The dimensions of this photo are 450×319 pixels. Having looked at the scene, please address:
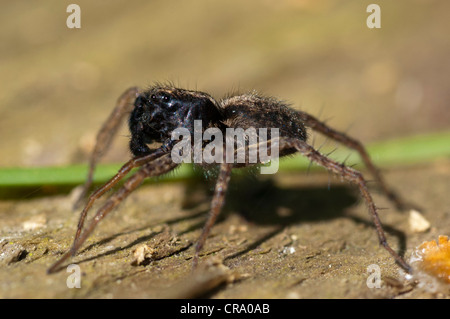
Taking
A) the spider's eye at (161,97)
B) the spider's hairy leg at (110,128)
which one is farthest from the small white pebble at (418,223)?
the spider's hairy leg at (110,128)

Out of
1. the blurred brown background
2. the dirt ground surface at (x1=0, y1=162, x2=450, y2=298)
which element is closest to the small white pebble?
the dirt ground surface at (x1=0, y1=162, x2=450, y2=298)

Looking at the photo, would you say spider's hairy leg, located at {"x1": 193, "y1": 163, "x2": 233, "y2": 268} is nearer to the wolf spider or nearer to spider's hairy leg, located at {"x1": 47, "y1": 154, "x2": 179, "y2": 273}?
the wolf spider

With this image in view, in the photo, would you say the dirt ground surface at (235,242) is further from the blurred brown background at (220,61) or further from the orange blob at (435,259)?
the blurred brown background at (220,61)

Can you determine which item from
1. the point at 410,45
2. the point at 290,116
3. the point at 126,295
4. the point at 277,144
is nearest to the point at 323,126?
the point at 290,116

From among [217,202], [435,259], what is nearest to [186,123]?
[217,202]

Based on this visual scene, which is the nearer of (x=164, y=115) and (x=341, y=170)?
(x=341, y=170)

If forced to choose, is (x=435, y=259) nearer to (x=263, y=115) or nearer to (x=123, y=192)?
(x=263, y=115)

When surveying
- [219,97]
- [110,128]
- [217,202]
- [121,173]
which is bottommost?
[217,202]
